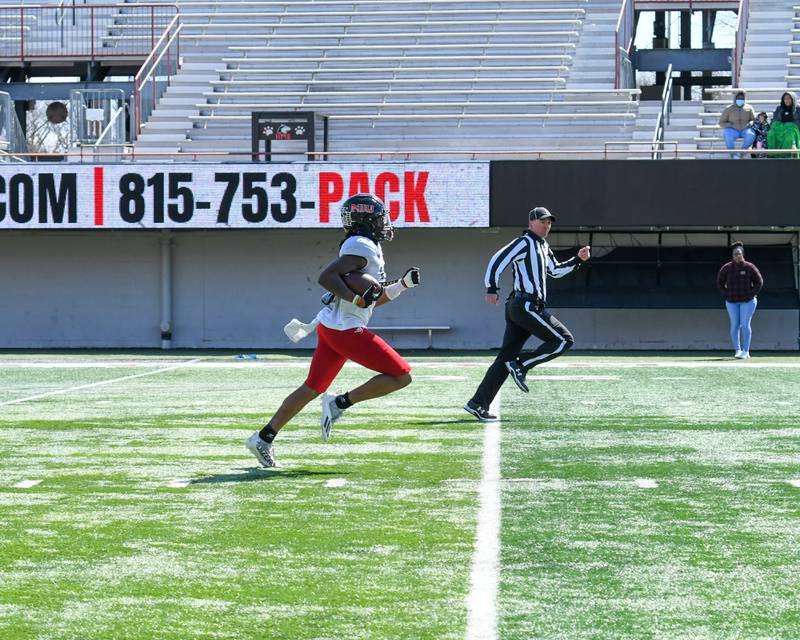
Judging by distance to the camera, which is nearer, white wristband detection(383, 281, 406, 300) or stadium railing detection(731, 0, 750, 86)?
white wristband detection(383, 281, 406, 300)

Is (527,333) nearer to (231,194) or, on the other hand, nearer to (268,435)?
(268,435)

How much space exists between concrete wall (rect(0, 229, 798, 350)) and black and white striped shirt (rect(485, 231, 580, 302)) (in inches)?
528

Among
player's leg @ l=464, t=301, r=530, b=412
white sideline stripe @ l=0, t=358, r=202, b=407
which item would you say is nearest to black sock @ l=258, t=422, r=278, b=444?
player's leg @ l=464, t=301, r=530, b=412

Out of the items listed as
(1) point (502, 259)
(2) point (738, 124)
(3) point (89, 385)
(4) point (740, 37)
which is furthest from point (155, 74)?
(1) point (502, 259)

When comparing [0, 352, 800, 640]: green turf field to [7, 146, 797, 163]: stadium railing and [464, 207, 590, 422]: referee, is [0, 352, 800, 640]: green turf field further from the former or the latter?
[7, 146, 797, 163]: stadium railing

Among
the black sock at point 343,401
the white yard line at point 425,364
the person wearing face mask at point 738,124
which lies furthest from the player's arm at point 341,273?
the person wearing face mask at point 738,124

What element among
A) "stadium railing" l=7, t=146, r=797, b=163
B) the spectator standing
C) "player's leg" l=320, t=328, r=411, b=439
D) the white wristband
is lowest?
"player's leg" l=320, t=328, r=411, b=439

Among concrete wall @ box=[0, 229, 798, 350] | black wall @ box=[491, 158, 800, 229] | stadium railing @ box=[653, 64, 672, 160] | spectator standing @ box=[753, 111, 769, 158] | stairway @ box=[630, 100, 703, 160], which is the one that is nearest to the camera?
black wall @ box=[491, 158, 800, 229]

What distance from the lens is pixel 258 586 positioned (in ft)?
17.0

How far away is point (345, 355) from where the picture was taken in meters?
8.23

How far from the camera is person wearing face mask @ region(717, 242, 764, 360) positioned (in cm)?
2141

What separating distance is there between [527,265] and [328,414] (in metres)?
4.08

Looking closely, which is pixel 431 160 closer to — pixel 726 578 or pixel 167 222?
pixel 167 222

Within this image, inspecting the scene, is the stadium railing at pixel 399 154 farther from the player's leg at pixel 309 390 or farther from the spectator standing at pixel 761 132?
the player's leg at pixel 309 390
